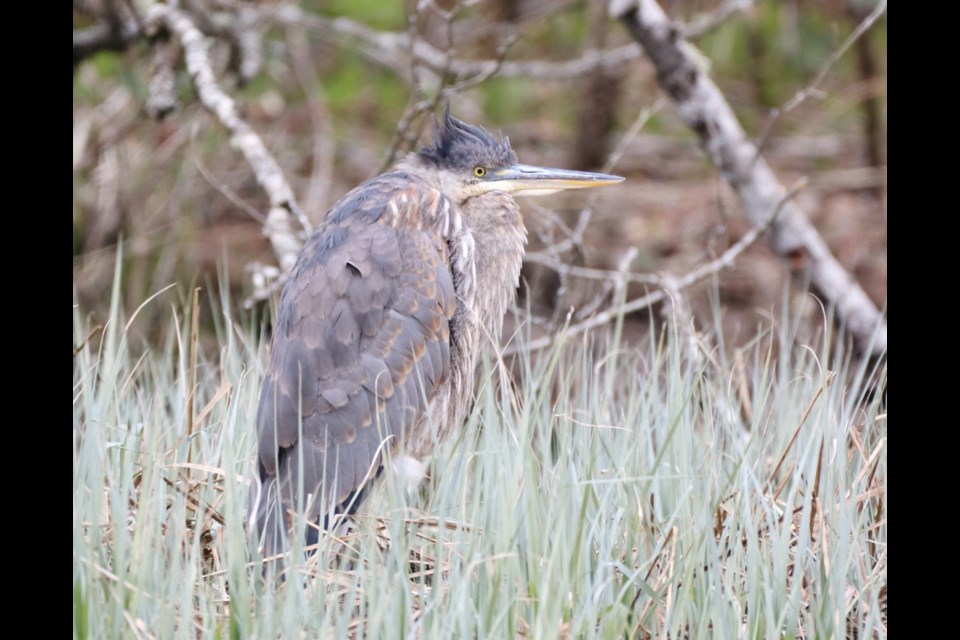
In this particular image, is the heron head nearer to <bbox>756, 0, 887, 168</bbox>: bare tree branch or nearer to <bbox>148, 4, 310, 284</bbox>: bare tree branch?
<bbox>148, 4, 310, 284</bbox>: bare tree branch

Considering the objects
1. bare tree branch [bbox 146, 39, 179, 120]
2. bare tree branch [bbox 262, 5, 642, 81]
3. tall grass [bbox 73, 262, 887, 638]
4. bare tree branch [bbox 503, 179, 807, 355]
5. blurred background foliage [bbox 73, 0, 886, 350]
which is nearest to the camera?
tall grass [bbox 73, 262, 887, 638]

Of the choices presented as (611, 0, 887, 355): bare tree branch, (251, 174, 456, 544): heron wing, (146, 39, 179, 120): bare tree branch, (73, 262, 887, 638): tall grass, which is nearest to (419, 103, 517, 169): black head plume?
(251, 174, 456, 544): heron wing

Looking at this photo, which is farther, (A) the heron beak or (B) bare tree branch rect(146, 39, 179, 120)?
(B) bare tree branch rect(146, 39, 179, 120)

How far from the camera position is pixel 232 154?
7617 millimetres

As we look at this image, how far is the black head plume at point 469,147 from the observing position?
12.1ft

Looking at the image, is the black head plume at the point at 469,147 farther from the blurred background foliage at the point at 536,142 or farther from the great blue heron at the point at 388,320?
the blurred background foliage at the point at 536,142

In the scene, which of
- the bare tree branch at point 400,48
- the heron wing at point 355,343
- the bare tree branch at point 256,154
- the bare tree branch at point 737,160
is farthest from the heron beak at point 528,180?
the bare tree branch at point 400,48

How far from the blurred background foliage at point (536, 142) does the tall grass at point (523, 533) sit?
313cm

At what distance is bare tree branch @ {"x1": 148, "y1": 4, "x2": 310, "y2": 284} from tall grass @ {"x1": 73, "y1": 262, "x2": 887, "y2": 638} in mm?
808

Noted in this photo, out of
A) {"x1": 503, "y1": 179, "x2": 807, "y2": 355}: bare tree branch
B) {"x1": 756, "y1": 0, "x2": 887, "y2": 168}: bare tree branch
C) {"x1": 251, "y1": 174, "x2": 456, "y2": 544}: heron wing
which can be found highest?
{"x1": 756, "y1": 0, "x2": 887, "y2": 168}: bare tree branch

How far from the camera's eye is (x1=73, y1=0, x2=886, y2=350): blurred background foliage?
6.67 meters

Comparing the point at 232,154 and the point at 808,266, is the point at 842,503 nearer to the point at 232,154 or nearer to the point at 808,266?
the point at 808,266
